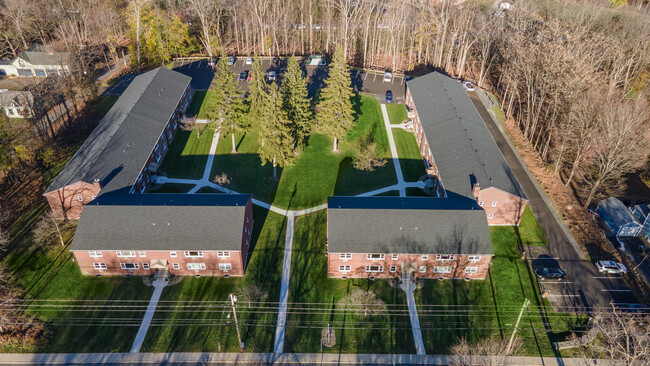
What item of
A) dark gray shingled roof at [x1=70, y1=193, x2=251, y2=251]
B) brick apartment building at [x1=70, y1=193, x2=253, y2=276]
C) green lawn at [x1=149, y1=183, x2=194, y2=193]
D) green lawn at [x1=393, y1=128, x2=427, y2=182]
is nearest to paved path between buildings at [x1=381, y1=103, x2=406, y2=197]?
green lawn at [x1=393, y1=128, x2=427, y2=182]

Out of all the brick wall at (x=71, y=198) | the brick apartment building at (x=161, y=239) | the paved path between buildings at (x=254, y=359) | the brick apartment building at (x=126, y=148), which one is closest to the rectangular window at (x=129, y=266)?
the brick apartment building at (x=161, y=239)

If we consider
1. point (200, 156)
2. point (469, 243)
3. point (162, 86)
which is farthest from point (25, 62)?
point (469, 243)

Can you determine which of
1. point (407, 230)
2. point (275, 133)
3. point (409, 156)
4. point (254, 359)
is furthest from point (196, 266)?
point (409, 156)

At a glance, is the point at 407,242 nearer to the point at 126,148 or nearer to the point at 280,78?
the point at 126,148

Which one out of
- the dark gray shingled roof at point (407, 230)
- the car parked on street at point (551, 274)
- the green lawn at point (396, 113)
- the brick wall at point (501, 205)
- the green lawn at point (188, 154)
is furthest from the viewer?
the green lawn at point (396, 113)

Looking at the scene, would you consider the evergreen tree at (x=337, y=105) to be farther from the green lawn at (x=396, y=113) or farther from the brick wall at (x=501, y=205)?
the brick wall at (x=501, y=205)

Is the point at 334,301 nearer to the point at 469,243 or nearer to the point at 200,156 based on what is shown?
the point at 469,243
